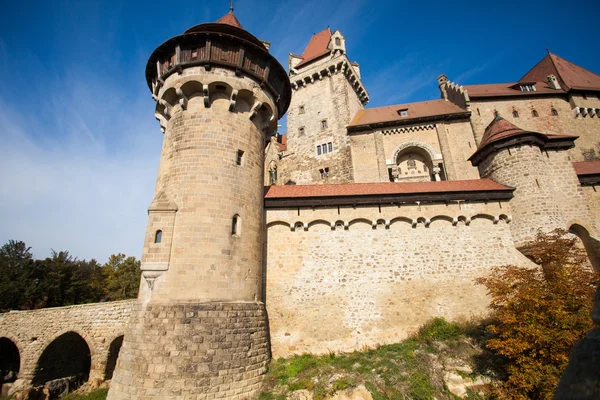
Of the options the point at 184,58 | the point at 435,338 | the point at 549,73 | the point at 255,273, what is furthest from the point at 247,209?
the point at 549,73

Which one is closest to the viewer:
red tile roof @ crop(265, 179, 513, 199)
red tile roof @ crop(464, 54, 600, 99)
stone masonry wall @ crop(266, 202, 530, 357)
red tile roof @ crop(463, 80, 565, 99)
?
stone masonry wall @ crop(266, 202, 530, 357)

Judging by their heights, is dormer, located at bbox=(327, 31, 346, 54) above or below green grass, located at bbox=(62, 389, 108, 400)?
above

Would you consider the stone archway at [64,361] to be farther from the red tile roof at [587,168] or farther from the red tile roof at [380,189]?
the red tile roof at [587,168]

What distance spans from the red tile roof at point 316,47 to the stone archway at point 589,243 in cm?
2335

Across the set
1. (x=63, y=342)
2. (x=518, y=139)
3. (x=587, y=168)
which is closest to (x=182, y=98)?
(x=518, y=139)

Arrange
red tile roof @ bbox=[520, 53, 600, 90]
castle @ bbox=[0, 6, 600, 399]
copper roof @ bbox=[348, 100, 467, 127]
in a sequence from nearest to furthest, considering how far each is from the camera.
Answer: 1. castle @ bbox=[0, 6, 600, 399]
2. copper roof @ bbox=[348, 100, 467, 127]
3. red tile roof @ bbox=[520, 53, 600, 90]

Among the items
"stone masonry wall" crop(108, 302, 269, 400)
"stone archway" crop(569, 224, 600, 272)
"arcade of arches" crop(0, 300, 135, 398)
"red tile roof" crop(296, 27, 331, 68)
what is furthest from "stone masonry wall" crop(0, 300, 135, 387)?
"red tile roof" crop(296, 27, 331, 68)

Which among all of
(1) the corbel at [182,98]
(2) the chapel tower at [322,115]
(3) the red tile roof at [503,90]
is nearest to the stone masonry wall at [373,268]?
(1) the corbel at [182,98]

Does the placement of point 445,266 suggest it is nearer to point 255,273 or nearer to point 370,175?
point 255,273

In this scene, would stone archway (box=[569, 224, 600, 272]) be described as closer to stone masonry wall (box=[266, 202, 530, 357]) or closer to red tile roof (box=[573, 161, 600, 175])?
stone masonry wall (box=[266, 202, 530, 357])

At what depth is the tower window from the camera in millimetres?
9798

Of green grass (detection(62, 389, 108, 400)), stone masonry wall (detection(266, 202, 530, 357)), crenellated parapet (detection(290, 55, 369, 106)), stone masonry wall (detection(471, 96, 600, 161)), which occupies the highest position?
crenellated parapet (detection(290, 55, 369, 106))

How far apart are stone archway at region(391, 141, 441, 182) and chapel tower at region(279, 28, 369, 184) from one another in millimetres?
3696

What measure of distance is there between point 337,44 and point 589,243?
24.1 metres
